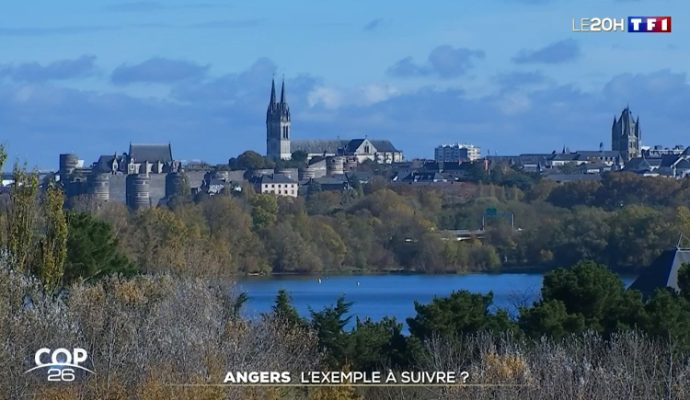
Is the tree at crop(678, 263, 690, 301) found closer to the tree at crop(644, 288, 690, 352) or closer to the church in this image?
the tree at crop(644, 288, 690, 352)

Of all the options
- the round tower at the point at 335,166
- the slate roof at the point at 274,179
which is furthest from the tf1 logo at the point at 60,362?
the round tower at the point at 335,166

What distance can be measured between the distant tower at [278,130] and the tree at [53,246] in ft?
276

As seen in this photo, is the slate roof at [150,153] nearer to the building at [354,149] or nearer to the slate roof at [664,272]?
the building at [354,149]

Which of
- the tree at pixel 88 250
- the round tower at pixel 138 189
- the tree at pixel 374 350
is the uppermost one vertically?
the round tower at pixel 138 189

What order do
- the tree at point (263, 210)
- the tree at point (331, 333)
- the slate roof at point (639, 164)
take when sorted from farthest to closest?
the slate roof at point (639, 164)
the tree at point (263, 210)
the tree at point (331, 333)

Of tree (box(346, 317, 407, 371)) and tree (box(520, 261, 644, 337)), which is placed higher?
tree (box(520, 261, 644, 337))

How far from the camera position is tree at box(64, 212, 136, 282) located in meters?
17.6

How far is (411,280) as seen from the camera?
42.0m

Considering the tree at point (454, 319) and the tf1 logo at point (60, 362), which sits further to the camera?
the tree at point (454, 319)

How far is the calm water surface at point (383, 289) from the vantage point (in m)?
26.3

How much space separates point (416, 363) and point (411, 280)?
92.9 ft

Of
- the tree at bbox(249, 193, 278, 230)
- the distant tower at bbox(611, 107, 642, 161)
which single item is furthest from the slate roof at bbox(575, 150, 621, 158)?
the tree at bbox(249, 193, 278, 230)

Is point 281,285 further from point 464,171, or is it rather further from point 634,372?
point 464,171

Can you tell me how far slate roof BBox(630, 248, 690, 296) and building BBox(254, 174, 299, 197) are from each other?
5361 centimetres
